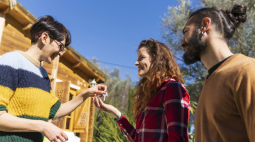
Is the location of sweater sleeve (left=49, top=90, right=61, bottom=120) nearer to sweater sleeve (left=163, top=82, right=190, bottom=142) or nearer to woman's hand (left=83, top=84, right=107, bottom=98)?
woman's hand (left=83, top=84, right=107, bottom=98)

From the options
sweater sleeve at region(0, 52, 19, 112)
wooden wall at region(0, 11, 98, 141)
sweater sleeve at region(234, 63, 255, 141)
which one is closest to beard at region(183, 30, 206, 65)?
sweater sleeve at region(234, 63, 255, 141)

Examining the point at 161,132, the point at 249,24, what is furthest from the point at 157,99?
the point at 249,24

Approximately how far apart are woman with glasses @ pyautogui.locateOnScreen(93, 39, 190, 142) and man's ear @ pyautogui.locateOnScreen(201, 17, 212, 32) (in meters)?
0.53

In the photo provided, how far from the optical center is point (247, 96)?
1.18m

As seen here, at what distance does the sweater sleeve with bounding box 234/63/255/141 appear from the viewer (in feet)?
3.74

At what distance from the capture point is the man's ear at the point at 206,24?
173cm

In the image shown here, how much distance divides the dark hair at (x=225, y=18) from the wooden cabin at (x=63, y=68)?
→ 448 cm

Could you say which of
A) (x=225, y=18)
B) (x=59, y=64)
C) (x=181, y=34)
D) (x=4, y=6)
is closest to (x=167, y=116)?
(x=225, y=18)

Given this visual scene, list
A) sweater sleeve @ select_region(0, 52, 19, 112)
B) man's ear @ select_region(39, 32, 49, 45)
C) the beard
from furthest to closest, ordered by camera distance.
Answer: man's ear @ select_region(39, 32, 49, 45) < the beard < sweater sleeve @ select_region(0, 52, 19, 112)

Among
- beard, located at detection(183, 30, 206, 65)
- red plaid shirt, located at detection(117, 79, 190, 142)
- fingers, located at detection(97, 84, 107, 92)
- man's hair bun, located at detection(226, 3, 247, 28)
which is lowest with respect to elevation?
red plaid shirt, located at detection(117, 79, 190, 142)

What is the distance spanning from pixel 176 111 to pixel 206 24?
71cm

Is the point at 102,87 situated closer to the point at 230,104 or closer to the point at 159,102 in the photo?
the point at 159,102

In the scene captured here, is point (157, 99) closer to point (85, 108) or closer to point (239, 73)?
point (239, 73)

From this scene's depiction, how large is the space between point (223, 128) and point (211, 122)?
0.34 ft
